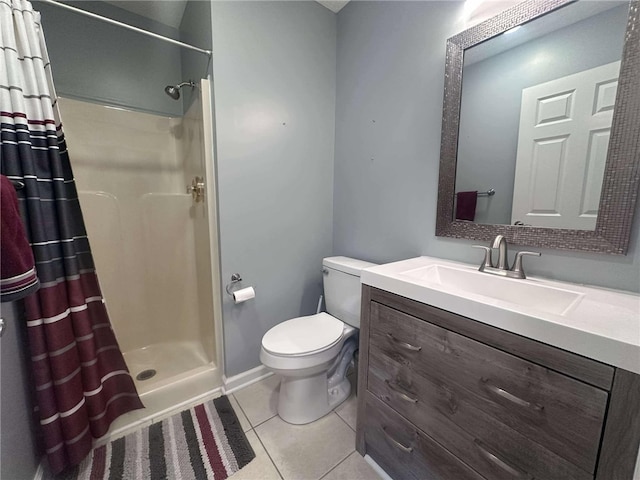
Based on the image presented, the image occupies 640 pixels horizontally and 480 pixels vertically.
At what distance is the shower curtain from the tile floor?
26.7 inches

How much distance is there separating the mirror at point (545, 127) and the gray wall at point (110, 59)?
196cm

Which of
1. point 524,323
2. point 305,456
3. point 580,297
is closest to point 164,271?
point 305,456

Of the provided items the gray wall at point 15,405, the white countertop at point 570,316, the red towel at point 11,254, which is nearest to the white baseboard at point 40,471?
the gray wall at point 15,405

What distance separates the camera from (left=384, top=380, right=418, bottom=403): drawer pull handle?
0.90 metres

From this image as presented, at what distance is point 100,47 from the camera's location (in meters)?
1.69

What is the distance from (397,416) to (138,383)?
56.9 inches

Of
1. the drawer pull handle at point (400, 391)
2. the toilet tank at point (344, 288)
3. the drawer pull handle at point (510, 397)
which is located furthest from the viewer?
the toilet tank at point (344, 288)

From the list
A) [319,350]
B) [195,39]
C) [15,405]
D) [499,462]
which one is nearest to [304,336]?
[319,350]

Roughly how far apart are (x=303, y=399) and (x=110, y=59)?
8.20 ft

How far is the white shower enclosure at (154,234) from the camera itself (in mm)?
1547

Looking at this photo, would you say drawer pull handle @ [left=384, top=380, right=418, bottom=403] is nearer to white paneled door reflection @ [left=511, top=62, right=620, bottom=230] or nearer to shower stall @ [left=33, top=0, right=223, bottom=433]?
white paneled door reflection @ [left=511, top=62, right=620, bottom=230]

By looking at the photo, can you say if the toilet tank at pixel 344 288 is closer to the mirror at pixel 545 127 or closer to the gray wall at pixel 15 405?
the mirror at pixel 545 127

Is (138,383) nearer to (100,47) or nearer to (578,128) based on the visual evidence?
(100,47)

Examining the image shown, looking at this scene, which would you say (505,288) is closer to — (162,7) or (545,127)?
(545,127)
